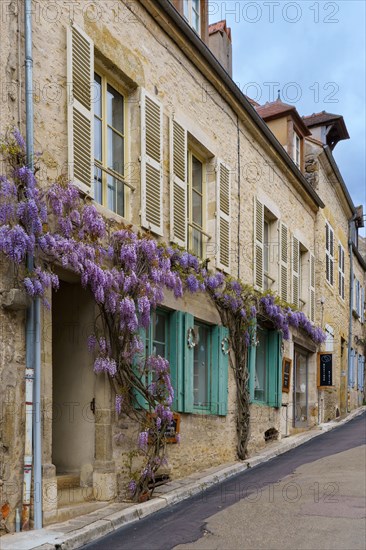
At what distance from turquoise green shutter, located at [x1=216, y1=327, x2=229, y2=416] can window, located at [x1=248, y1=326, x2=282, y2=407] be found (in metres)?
1.92

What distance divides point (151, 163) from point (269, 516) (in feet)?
13.6

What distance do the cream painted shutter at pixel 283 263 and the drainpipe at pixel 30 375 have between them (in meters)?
7.99

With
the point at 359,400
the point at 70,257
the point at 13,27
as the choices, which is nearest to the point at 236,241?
the point at 70,257

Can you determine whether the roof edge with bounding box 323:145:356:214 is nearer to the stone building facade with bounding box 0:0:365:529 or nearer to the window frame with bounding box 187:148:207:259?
the stone building facade with bounding box 0:0:365:529

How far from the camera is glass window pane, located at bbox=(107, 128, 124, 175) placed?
24.4 feet

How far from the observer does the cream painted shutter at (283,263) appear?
43.0 feet

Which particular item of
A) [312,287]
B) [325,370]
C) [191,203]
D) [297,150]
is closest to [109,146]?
[191,203]

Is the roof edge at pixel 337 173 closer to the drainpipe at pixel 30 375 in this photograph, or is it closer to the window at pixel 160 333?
the window at pixel 160 333

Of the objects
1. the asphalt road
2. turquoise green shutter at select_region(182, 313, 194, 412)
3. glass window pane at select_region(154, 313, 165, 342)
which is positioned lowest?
the asphalt road

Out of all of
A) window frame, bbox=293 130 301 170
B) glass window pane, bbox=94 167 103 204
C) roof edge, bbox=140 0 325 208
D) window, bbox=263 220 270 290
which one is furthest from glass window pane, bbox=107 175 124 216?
window frame, bbox=293 130 301 170

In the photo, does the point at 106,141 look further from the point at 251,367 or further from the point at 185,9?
the point at 251,367

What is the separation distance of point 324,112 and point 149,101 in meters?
12.1

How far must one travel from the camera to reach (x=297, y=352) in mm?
14906

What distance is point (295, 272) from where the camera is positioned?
14211 millimetres
